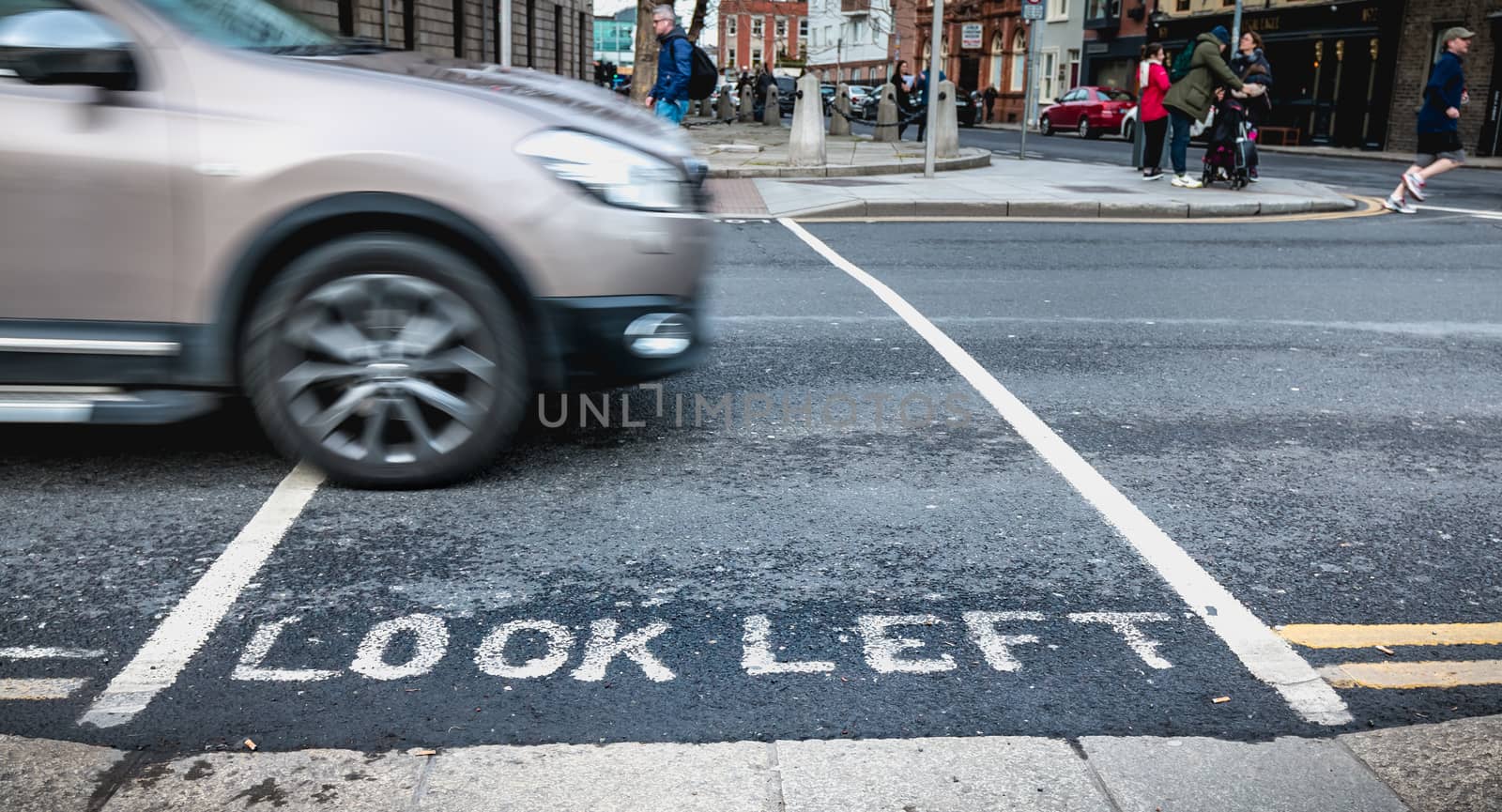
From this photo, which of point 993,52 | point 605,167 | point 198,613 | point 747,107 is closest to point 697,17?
point 747,107

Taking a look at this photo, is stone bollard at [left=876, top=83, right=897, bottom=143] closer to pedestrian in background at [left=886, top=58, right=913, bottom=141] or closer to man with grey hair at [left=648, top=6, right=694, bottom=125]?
pedestrian in background at [left=886, top=58, right=913, bottom=141]

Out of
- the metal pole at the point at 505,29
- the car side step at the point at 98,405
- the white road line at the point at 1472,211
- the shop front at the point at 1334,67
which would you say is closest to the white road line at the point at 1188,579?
the car side step at the point at 98,405

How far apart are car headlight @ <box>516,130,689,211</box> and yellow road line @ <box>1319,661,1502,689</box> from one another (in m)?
2.39

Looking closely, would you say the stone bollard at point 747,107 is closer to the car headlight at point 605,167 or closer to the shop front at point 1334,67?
the shop front at point 1334,67

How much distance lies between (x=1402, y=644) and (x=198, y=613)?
115 inches

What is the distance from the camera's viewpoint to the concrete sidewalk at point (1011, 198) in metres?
13.7

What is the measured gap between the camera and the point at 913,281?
891cm

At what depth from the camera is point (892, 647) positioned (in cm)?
313

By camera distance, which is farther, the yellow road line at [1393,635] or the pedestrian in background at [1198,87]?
the pedestrian in background at [1198,87]

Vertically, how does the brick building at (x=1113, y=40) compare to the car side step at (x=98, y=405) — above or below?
above

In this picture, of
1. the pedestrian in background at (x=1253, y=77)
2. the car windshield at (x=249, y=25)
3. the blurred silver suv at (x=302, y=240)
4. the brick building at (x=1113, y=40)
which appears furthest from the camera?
the brick building at (x=1113, y=40)

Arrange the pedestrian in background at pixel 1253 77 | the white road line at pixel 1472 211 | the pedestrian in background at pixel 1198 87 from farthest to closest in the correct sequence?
the pedestrian in background at pixel 1253 77 < the pedestrian in background at pixel 1198 87 < the white road line at pixel 1472 211

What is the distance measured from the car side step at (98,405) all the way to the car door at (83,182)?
279mm

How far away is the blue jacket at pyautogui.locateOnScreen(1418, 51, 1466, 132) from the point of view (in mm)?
13953
